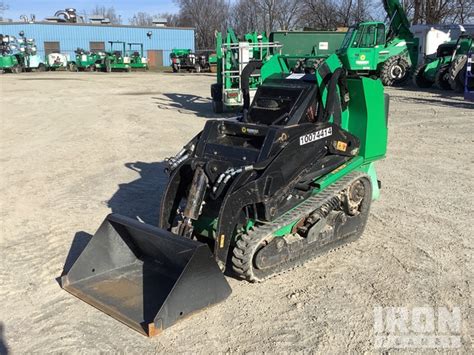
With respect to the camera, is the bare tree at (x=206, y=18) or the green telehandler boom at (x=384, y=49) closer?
the green telehandler boom at (x=384, y=49)

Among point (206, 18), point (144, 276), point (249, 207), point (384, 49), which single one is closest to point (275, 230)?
point (249, 207)

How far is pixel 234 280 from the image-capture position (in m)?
A: 4.04

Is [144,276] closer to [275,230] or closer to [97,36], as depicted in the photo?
[275,230]

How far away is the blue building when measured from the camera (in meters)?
47.2

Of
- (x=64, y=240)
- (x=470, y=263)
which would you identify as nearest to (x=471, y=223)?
(x=470, y=263)

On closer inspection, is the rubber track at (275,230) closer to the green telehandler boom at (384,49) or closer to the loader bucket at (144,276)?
the loader bucket at (144,276)

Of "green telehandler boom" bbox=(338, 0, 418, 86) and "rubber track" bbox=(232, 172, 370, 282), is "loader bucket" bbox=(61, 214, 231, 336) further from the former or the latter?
"green telehandler boom" bbox=(338, 0, 418, 86)

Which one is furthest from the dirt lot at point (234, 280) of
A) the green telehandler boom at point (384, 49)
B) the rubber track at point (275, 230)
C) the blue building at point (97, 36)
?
the blue building at point (97, 36)

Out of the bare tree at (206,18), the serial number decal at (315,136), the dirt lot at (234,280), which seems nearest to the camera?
the dirt lot at (234,280)

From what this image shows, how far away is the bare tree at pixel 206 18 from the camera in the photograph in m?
65.1

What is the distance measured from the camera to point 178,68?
124 ft

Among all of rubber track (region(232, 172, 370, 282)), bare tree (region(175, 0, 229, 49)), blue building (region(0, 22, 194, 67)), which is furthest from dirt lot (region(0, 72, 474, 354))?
bare tree (region(175, 0, 229, 49))

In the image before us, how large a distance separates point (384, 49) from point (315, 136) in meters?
16.8

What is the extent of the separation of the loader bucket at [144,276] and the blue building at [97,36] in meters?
47.5
